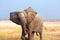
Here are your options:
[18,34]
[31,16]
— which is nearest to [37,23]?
[31,16]

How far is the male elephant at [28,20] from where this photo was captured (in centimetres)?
630

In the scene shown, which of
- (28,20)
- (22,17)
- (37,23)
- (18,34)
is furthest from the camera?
(18,34)

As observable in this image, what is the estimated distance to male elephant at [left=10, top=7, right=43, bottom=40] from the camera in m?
6.30

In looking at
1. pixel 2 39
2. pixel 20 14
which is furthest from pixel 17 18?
pixel 2 39

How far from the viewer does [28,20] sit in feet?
21.3

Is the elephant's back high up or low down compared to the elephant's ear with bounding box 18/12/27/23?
down

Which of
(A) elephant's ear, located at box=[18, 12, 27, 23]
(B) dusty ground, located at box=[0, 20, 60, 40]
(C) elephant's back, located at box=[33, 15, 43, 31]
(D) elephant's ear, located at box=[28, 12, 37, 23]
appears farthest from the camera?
(B) dusty ground, located at box=[0, 20, 60, 40]

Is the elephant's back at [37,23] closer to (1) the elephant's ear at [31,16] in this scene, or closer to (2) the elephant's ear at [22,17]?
(1) the elephant's ear at [31,16]

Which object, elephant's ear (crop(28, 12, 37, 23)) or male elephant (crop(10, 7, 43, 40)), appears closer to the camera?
male elephant (crop(10, 7, 43, 40))

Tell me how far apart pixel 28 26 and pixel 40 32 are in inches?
33.4

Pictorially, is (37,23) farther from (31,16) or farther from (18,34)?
(18,34)

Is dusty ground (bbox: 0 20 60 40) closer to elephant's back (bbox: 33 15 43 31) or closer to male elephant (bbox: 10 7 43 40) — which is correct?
elephant's back (bbox: 33 15 43 31)

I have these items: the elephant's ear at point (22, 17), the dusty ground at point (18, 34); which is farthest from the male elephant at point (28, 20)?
the dusty ground at point (18, 34)

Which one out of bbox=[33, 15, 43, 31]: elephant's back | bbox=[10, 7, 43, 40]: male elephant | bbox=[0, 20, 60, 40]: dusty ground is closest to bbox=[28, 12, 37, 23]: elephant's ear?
bbox=[10, 7, 43, 40]: male elephant
